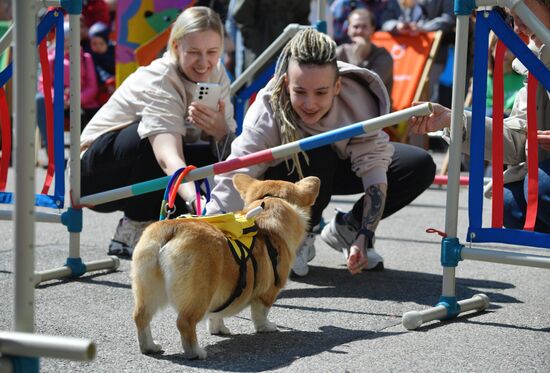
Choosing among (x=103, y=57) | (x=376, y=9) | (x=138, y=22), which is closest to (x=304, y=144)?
(x=138, y=22)

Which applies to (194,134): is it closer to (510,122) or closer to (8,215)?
(8,215)

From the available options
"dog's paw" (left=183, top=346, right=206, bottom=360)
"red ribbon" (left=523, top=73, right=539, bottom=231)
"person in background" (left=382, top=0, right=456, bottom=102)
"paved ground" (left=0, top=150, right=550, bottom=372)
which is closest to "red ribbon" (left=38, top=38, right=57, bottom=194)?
"paved ground" (left=0, top=150, right=550, bottom=372)

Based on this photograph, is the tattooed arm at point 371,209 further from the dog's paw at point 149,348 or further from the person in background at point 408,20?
the person in background at point 408,20

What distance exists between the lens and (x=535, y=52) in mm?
3484

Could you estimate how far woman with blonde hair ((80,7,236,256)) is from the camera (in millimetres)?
4371

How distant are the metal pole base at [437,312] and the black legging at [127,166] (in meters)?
1.62

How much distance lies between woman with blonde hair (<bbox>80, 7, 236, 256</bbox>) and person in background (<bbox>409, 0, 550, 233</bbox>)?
1.23 m

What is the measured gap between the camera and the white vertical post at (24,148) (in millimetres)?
2125

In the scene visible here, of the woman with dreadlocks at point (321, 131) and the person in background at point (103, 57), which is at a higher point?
the person in background at point (103, 57)

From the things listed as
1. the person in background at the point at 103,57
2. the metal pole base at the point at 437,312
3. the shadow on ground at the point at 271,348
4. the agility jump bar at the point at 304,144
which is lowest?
the shadow on ground at the point at 271,348

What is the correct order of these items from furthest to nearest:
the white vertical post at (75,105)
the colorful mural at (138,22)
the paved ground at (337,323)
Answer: the colorful mural at (138,22), the white vertical post at (75,105), the paved ground at (337,323)

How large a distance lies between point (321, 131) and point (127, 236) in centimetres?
130

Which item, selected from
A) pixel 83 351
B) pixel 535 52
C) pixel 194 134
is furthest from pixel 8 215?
pixel 535 52

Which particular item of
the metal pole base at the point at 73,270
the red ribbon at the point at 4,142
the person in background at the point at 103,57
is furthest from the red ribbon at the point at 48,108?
the person in background at the point at 103,57
